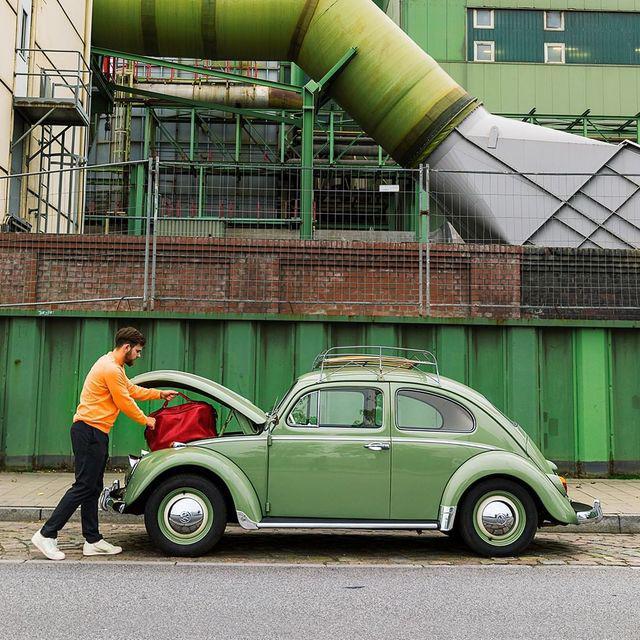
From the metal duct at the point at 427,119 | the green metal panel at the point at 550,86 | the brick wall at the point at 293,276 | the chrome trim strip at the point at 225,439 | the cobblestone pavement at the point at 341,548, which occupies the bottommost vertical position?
the cobblestone pavement at the point at 341,548

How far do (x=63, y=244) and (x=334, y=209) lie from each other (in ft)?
14.2

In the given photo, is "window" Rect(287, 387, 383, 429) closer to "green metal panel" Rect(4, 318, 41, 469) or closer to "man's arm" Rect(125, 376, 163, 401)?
"man's arm" Rect(125, 376, 163, 401)

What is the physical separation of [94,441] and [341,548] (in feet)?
8.11

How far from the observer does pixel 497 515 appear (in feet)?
20.4

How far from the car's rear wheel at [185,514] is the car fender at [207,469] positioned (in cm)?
12

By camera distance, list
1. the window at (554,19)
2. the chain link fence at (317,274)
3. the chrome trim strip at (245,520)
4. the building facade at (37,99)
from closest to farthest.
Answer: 1. the chrome trim strip at (245,520)
2. the chain link fence at (317,274)
3. the building facade at (37,99)
4. the window at (554,19)

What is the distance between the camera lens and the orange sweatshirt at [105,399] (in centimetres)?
620

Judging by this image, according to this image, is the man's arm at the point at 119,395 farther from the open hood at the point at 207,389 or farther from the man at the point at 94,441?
A: the open hood at the point at 207,389

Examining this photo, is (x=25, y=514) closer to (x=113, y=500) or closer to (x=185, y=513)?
(x=113, y=500)

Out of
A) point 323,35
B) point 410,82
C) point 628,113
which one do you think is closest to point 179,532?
point 410,82

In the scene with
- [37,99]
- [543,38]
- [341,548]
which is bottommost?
[341,548]

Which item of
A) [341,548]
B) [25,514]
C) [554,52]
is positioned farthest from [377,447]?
[554,52]

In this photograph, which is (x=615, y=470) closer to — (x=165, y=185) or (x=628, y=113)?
(x=165, y=185)

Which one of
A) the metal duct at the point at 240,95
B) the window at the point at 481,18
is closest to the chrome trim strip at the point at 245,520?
the metal duct at the point at 240,95
